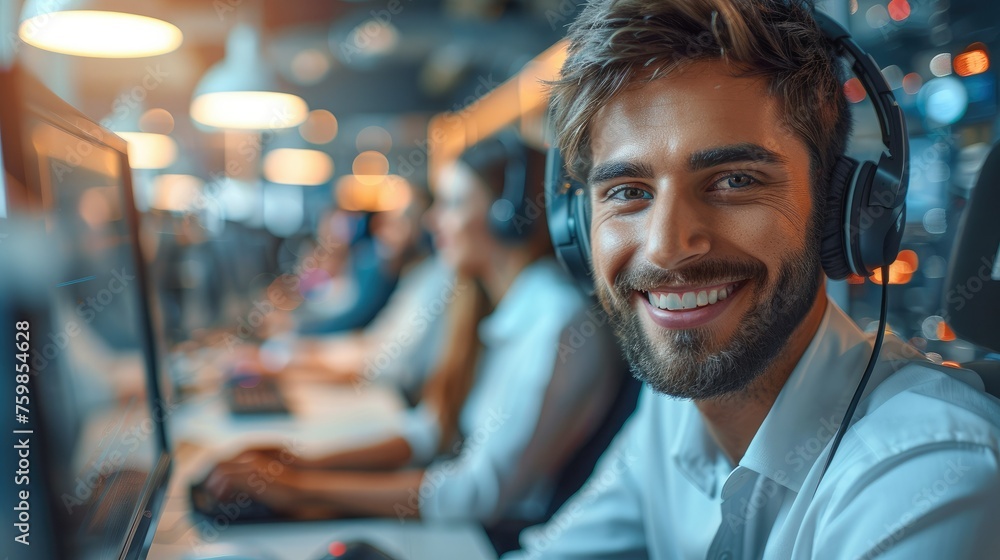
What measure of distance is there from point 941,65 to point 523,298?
85 centimetres

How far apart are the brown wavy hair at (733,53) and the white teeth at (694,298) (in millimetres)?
134

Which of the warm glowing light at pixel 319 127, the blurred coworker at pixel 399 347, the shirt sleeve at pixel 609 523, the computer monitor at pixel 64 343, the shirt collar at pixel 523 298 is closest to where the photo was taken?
the computer monitor at pixel 64 343

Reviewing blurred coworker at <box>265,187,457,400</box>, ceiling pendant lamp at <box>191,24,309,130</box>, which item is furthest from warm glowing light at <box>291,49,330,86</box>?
blurred coworker at <box>265,187,457,400</box>

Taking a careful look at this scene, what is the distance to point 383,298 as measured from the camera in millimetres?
3221

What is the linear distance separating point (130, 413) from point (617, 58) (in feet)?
2.08

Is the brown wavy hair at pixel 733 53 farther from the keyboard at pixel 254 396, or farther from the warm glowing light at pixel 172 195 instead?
the warm glowing light at pixel 172 195

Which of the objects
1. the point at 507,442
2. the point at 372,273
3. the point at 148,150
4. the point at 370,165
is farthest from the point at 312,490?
the point at 370,165

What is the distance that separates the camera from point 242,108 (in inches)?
103

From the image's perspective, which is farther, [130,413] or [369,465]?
[369,465]

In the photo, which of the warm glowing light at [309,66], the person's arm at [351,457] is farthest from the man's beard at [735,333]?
the warm glowing light at [309,66]

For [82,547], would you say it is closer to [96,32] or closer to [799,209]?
[799,209]

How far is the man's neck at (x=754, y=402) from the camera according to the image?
71 centimetres

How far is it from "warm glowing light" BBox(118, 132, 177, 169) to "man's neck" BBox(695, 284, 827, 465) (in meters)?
0.72

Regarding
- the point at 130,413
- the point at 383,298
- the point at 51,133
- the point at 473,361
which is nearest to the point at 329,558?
the point at 130,413
